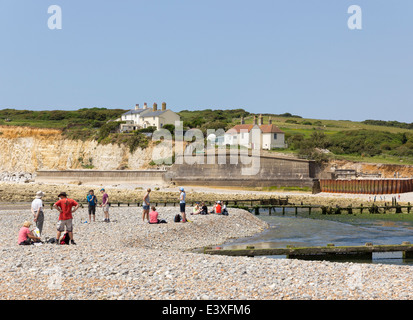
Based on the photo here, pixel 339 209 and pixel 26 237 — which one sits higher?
pixel 26 237

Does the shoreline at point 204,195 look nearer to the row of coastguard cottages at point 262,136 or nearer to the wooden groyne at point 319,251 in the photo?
the row of coastguard cottages at point 262,136

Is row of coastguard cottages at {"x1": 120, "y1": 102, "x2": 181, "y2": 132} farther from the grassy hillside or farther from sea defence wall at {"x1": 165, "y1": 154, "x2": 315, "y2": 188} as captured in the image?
sea defence wall at {"x1": 165, "y1": 154, "x2": 315, "y2": 188}

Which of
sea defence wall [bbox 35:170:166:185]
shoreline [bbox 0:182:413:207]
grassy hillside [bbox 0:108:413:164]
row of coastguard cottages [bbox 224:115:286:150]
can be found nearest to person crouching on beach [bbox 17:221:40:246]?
shoreline [bbox 0:182:413:207]

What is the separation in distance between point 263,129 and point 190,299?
58.2 m

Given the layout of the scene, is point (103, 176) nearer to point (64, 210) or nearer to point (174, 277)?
point (64, 210)

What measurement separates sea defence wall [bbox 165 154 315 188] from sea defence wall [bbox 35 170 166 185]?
7.92 feet

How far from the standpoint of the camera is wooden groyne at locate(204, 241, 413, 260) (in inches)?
673

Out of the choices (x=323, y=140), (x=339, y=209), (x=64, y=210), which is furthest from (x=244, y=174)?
(x=64, y=210)

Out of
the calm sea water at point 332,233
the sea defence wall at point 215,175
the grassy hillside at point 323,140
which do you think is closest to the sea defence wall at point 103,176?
the sea defence wall at point 215,175

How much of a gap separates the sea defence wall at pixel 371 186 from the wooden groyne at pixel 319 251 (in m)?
32.4

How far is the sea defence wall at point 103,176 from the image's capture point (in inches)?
2594

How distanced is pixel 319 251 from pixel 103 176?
5456cm

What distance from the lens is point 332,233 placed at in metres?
26.3

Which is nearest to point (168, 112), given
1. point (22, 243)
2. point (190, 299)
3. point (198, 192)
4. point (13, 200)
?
point (198, 192)
